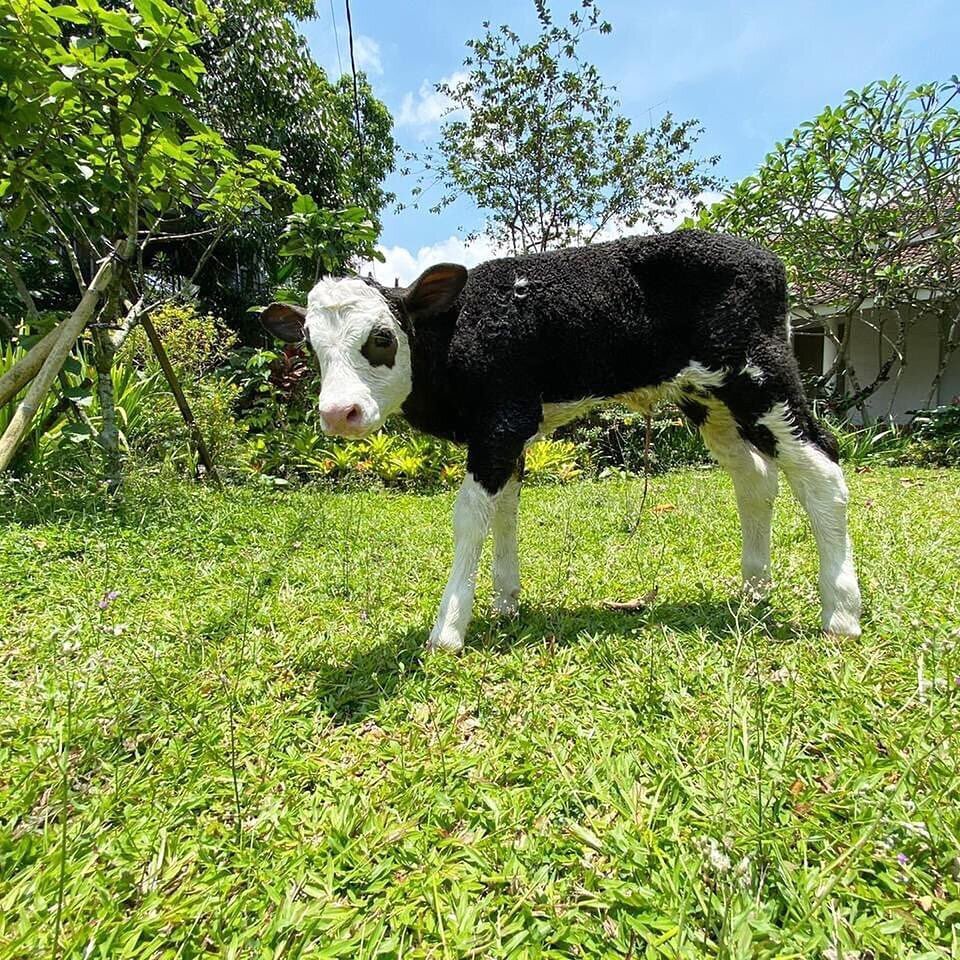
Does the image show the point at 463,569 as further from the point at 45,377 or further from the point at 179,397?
the point at 179,397

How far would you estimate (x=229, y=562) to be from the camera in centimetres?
347

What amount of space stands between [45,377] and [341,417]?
2.73 m

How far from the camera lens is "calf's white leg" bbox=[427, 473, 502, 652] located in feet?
7.06

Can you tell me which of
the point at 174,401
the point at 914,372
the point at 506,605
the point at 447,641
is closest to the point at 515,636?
the point at 506,605

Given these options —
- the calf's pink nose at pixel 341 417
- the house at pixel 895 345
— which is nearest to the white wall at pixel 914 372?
the house at pixel 895 345

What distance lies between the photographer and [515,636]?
239 cm

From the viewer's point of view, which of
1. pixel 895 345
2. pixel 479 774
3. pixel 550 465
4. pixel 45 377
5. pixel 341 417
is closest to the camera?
pixel 479 774

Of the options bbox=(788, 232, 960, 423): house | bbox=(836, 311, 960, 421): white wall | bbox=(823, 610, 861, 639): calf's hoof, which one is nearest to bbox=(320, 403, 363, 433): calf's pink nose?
bbox=(823, 610, 861, 639): calf's hoof

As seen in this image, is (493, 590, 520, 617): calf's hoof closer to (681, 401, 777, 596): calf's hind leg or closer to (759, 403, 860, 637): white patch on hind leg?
(681, 401, 777, 596): calf's hind leg

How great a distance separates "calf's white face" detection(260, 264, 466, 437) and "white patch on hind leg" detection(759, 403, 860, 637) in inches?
56.1

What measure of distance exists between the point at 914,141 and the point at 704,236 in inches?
293

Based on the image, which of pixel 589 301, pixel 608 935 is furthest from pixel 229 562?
pixel 608 935

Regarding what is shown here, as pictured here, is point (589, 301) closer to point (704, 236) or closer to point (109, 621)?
point (704, 236)

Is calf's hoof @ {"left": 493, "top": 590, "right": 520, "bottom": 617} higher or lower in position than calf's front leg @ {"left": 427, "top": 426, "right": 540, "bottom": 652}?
lower
